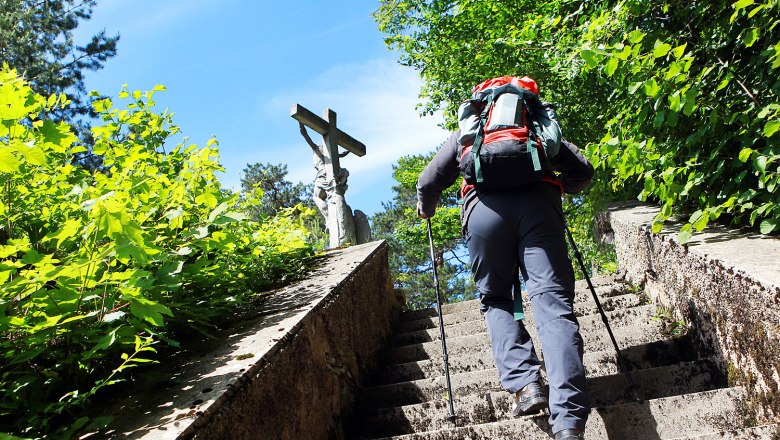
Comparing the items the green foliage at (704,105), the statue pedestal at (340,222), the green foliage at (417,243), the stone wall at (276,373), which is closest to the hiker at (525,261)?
A: the green foliage at (704,105)

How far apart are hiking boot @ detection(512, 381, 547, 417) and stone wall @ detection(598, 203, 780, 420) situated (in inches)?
37.2

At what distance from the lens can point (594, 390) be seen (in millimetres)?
3502

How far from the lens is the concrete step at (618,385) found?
11.1ft

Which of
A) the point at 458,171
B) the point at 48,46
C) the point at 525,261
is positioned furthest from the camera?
the point at 48,46

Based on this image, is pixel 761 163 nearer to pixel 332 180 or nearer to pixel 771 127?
pixel 771 127

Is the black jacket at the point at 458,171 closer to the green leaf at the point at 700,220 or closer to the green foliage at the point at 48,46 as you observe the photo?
the green leaf at the point at 700,220

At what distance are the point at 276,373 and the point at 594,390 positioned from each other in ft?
6.07

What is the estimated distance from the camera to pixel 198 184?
3.04 metres

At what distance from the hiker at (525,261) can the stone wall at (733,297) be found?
0.72m

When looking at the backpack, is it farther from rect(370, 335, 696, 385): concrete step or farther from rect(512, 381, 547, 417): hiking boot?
rect(370, 335, 696, 385): concrete step

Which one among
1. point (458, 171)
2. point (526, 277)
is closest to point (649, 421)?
point (526, 277)

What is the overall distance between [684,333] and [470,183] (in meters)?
1.78

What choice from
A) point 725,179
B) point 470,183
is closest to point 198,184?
point 470,183

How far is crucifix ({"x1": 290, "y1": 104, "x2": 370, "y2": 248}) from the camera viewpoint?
8.46m
